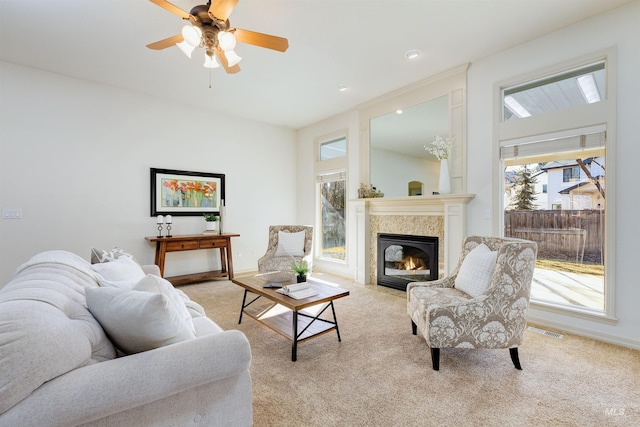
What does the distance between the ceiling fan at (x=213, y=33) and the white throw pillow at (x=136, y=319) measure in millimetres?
1848

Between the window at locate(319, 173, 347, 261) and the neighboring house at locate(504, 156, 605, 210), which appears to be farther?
the window at locate(319, 173, 347, 261)

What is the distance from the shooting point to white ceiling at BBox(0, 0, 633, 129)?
2.49 meters

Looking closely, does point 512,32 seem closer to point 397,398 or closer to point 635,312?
point 635,312

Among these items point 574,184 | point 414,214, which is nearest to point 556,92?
point 574,184

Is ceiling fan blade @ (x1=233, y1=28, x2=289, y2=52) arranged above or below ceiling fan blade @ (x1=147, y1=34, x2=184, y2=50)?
below

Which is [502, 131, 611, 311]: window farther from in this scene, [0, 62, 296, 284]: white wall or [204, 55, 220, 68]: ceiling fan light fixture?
[0, 62, 296, 284]: white wall

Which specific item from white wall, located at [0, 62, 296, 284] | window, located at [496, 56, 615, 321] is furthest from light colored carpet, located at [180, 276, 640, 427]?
white wall, located at [0, 62, 296, 284]

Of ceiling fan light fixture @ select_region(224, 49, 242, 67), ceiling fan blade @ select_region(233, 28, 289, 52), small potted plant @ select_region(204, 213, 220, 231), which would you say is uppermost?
ceiling fan blade @ select_region(233, 28, 289, 52)

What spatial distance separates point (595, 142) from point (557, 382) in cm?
218

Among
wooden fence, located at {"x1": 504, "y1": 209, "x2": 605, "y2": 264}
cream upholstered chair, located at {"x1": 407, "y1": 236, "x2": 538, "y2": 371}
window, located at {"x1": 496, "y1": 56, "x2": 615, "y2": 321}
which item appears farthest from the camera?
wooden fence, located at {"x1": 504, "y1": 209, "x2": 605, "y2": 264}

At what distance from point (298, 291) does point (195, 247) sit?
2572mm

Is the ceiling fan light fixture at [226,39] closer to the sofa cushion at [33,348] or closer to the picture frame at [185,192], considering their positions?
the sofa cushion at [33,348]

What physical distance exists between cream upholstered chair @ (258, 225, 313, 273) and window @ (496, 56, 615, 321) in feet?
8.77

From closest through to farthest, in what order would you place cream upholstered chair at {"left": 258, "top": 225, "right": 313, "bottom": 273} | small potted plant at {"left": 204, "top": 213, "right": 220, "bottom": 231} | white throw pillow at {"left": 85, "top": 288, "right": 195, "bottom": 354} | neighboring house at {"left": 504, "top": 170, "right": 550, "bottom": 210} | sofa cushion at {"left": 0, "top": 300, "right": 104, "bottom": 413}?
1. sofa cushion at {"left": 0, "top": 300, "right": 104, "bottom": 413}
2. white throw pillow at {"left": 85, "top": 288, "right": 195, "bottom": 354}
3. neighboring house at {"left": 504, "top": 170, "right": 550, "bottom": 210}
4. cream upholstered chair at {"left": 258, "top": 225, "right": 313, "bottom": 273}
5. small potted plant at {"left": 204, "top": 213, "right": 220, "bottom": 231}
